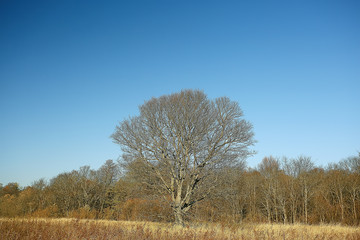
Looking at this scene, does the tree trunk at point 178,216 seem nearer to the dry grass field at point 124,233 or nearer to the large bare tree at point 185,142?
the large bare tree at point 185,142

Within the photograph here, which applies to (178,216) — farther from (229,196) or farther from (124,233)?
(124,233)

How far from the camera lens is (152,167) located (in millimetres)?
15969

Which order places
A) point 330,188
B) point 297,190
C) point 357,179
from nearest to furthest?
1. point 357,179
2. point 330,188
3. point 297,190

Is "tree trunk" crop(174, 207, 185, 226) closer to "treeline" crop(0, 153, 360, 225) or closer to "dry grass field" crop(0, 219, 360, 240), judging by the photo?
"treeline" crop(0, 153, 360, 225)

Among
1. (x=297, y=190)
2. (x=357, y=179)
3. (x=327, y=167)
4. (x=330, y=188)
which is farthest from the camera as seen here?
(x=327, y=167)

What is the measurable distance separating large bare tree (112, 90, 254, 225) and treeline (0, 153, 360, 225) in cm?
76

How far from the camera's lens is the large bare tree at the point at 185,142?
50.5ft

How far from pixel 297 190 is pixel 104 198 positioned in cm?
3246

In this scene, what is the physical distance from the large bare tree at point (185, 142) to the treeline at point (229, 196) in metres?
0.76

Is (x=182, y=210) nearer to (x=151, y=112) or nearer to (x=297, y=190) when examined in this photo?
(x=151, y=112)

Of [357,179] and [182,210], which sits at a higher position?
[357,179]

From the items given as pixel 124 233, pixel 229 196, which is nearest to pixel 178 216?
pixel 229 196

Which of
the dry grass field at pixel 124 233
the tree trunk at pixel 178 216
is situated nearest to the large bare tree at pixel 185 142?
the tree trunk at pixel 178 216

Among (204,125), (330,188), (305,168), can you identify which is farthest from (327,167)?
(204,125)
